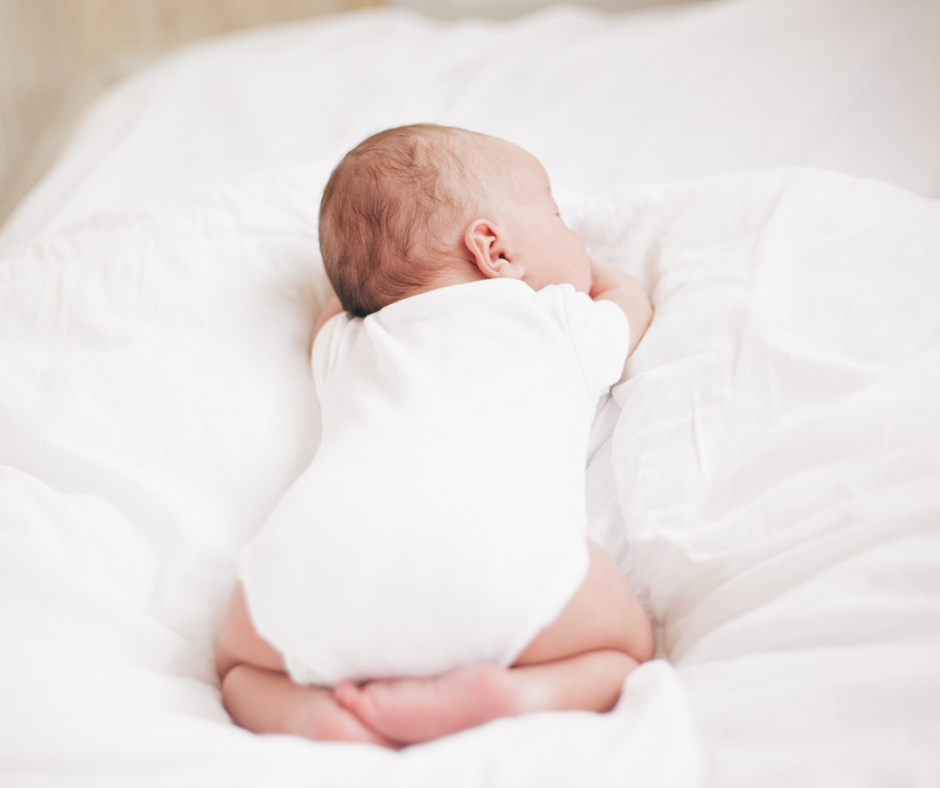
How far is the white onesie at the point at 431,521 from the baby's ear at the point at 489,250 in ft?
0.37

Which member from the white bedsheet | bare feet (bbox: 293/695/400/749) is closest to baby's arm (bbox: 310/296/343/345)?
the white bedsheet

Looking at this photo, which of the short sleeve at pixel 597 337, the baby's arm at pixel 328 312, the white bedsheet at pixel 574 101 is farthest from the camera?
the white bedsheet at pixel 574 101

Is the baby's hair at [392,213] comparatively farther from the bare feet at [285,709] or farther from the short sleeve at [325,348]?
the bare feet at [285,709]

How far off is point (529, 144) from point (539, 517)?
2.79ft

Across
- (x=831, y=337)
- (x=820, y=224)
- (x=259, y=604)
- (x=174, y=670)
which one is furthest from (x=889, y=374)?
(x=174, y=670)

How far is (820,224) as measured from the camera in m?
0.95

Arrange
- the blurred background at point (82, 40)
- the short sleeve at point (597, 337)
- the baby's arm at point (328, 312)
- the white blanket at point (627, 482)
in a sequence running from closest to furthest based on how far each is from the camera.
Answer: the white blanket at point (627, 482) → the short sleeve at point (597, 337) → the baby's arm at point (328, 312) → the blurred background at point (82, 40)

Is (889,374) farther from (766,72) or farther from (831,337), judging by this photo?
(766,72)

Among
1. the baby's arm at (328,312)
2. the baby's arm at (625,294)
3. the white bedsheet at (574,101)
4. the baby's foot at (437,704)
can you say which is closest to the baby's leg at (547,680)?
the baby's foot at (437,704)

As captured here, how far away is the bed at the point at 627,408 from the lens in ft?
1.86

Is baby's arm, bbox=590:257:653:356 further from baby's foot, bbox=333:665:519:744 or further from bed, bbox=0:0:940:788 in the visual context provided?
baby's foot, bbox=333:665:519:744

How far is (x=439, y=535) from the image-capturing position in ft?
2.05

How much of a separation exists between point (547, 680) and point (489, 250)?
481 millimetres

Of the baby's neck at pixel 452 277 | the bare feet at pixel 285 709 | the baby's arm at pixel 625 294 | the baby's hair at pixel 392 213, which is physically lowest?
the bare feet at pixel 285 709
